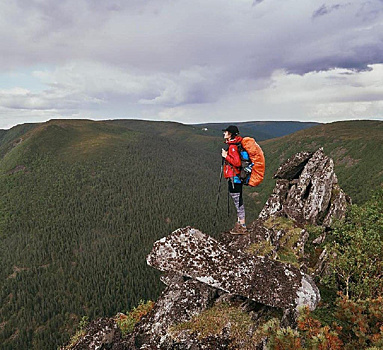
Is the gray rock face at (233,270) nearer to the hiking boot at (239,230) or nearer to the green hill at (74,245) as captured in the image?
the hiking boot at (239,230)

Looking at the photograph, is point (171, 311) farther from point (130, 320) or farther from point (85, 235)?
point (85, 235)

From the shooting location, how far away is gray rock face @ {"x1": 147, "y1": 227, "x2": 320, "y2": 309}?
11367mm

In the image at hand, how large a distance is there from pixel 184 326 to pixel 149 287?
108523 millimetres

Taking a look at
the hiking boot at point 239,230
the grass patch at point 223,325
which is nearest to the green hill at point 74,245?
the hiking boot at point 239,230

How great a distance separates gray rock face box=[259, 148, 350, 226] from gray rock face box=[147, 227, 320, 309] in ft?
52.6

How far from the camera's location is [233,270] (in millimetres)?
12484

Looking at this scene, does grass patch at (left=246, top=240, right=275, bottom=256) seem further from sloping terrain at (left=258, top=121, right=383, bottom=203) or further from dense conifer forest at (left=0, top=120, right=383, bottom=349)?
sloping terrain at (left=258, top=121, right=383, bottom=203)

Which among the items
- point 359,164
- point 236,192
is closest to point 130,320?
point 236,192

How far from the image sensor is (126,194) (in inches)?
7505

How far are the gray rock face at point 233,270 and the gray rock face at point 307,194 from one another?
1605cm

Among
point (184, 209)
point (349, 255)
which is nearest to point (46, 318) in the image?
point (184, 209)

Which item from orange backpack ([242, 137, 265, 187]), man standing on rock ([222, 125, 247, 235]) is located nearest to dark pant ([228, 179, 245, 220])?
man standing on rock ([222, 125, 247, 235])

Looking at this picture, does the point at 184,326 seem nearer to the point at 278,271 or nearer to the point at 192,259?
the point at 192,259

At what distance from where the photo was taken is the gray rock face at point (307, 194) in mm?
28938
